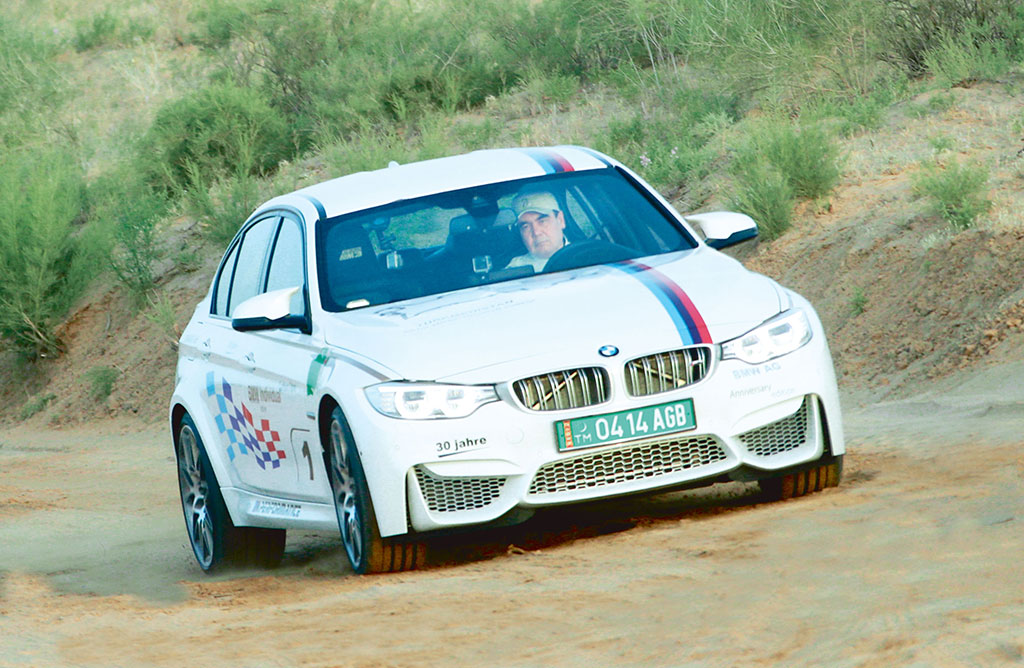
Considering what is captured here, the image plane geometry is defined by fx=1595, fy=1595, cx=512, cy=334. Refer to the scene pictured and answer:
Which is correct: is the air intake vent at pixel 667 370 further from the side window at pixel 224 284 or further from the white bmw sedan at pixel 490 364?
the side window at pixel 224 284

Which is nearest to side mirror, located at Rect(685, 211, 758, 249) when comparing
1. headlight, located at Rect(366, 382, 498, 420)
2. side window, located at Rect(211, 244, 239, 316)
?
headlight, located at Rect(366, 382, 498, 420)

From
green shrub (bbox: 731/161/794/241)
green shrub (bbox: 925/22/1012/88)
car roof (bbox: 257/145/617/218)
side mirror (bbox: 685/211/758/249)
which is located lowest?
green shrub (bbox: 731/161/794/241)

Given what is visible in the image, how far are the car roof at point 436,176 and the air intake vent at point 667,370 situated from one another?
163 centimetres

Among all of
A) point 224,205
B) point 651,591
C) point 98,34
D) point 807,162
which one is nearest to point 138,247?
point 224,205

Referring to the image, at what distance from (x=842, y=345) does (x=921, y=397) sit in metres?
1.73

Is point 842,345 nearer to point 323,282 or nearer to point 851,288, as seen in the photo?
point 851,288

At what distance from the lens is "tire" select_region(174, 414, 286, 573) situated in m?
7.37

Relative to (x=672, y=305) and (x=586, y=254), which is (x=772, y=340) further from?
(x=586, y=254)

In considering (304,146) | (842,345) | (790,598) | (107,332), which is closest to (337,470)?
(790,598)

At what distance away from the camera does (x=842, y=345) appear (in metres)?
11.6

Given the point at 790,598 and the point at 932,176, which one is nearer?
the point at 790,598

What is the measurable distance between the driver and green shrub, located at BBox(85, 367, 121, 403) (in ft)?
41.5

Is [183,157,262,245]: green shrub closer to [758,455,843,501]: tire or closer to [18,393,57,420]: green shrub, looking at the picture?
[18,393,57,420]: green shrub

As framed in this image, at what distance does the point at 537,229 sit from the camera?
6.87m
